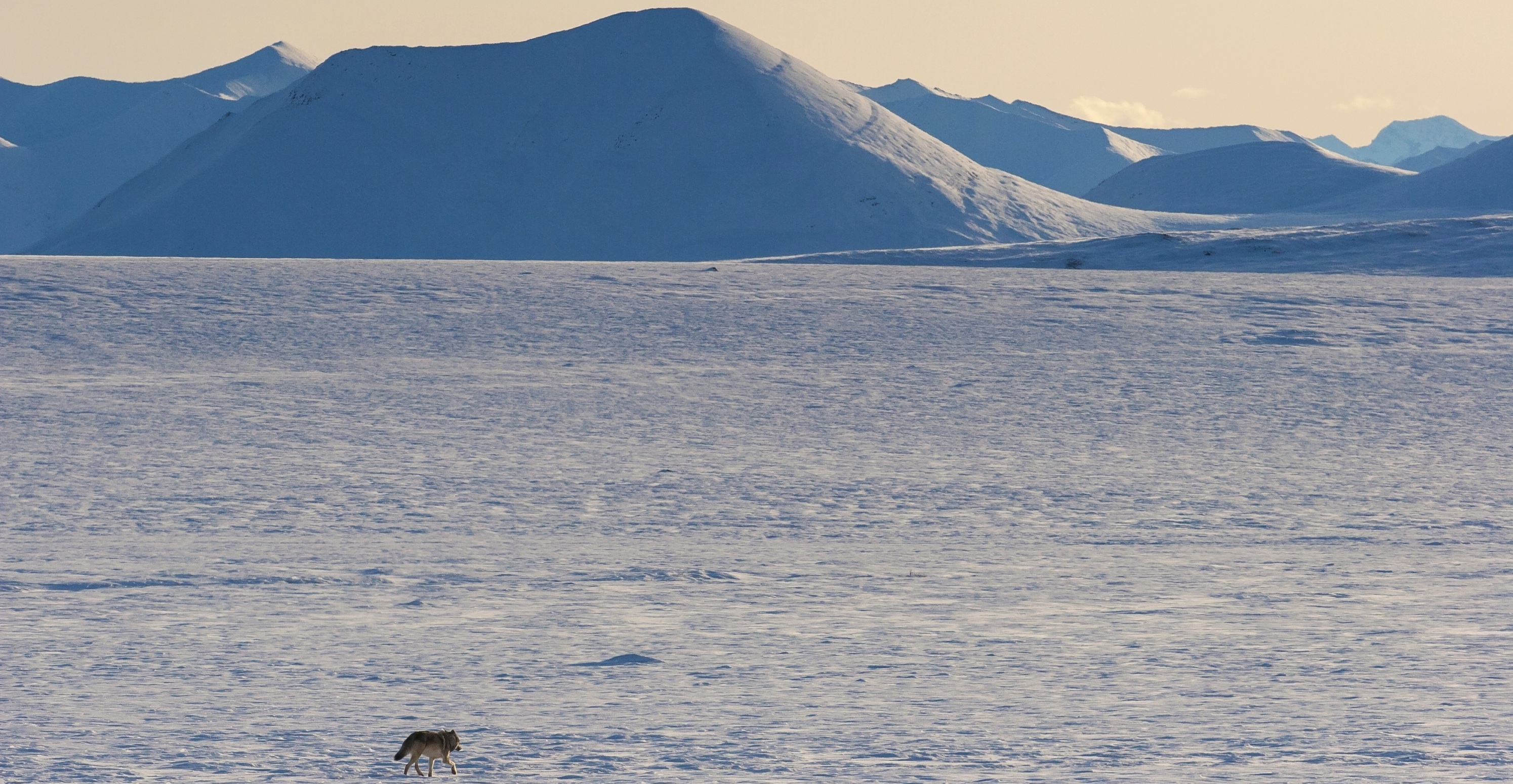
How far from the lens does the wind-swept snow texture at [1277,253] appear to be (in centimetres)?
3425

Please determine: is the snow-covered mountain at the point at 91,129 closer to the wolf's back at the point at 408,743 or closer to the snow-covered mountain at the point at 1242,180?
the snow-covered mountain at the point at 1242,180

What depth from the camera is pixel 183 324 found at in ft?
66.7

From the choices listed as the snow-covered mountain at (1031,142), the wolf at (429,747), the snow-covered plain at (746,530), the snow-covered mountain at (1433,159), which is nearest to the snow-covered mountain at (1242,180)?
the snow-covered mountain at (1031,142)

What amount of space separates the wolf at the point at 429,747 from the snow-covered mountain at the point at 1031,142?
15937cm

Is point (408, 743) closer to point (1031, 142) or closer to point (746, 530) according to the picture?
point (746, 530)

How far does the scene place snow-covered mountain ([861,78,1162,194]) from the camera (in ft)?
554

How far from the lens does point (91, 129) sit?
153m

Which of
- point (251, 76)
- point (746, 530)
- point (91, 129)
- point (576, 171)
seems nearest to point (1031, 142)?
point (251, 76)

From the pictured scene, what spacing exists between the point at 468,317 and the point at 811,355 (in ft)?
16.4

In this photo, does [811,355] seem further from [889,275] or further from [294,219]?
[294,219]

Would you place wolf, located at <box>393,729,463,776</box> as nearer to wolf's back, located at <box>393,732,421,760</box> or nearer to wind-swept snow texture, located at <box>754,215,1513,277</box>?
wolf's back, located at <box>393,732,421,760</box>

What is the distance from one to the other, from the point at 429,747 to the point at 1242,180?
10241cm

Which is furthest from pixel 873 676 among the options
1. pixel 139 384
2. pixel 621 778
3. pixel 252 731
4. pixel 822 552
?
pixel 139 384

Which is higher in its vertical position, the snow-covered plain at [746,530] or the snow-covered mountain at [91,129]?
the snow-covered mountain at [91,129]
